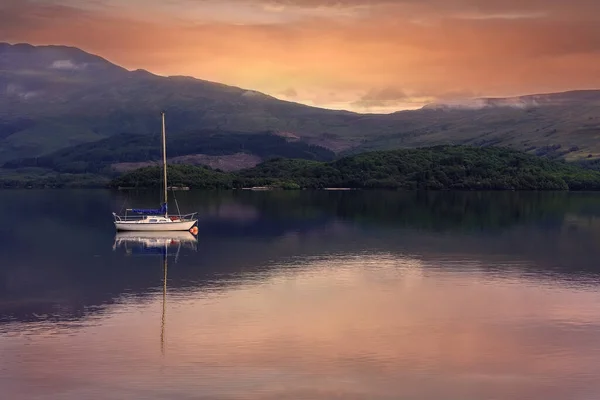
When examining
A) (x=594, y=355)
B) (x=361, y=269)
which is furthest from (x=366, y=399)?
(x=361, y=269)

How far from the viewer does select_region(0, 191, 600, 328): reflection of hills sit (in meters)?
73.6

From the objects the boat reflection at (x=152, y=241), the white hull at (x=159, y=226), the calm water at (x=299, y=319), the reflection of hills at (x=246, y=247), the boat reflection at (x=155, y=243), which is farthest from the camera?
the white hull at (x=159, y=226)

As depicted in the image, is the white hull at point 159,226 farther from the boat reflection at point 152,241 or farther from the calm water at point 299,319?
the calm water at point 299,319

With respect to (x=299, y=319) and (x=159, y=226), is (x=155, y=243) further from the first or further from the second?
(x=299, y=319)

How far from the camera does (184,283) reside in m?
76.1

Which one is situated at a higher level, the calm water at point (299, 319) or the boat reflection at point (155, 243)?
the boat reflection at point (155, 243)

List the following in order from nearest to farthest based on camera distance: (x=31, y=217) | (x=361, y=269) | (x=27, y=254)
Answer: (x=361, y=269), (x=27, y=254), (x=31, y=217)

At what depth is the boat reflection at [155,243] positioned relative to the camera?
336 feet

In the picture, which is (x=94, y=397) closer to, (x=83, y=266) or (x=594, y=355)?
(x=594, y=355)

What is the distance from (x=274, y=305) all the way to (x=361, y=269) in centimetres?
2330

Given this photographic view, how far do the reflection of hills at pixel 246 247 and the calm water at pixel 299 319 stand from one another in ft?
1.44

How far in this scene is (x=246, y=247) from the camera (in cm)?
10775

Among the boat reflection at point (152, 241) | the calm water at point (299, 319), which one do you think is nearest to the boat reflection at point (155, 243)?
the boat reflection at point (152, 241)

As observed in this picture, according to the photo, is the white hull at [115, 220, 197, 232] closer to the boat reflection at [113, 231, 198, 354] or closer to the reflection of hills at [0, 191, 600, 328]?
the boat reflection at [113, 231, 198, 354]
